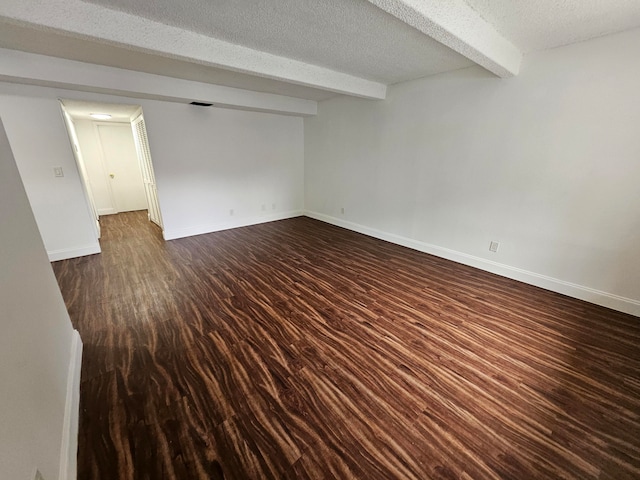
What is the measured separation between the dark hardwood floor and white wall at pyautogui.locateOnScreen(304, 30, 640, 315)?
423mm

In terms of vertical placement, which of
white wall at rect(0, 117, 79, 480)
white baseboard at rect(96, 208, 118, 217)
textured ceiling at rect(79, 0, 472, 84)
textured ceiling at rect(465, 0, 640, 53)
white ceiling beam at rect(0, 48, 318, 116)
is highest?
textured ceiling at rect(465, 0, 640, 53)

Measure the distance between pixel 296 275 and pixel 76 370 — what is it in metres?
2.02

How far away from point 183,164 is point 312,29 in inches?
127

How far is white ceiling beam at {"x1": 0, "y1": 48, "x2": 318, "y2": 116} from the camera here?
8.82 ft

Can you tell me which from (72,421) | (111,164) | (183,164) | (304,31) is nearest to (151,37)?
(304,31)

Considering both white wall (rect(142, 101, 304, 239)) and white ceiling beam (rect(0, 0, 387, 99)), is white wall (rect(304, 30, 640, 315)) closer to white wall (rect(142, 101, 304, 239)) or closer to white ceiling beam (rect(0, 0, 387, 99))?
white ceiling beam (rect(0, 0, 387, 99))

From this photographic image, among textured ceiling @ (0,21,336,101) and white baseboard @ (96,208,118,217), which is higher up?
textured ceiling @ (0,21,336,101)

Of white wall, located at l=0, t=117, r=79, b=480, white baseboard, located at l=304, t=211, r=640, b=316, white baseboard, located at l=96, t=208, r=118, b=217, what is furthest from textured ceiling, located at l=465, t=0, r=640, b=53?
white baseboard, located at l=96, t=208, r=118, b=217

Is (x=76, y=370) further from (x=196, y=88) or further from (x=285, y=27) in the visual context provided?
(x=196, y=88)

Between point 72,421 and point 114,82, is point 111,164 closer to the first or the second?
point 114,82

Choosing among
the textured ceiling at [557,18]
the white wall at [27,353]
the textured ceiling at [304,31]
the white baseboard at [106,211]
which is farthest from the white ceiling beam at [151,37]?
the white baseboard at [106,211]

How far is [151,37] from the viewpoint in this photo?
6.79ft

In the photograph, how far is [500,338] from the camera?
212 centimetres

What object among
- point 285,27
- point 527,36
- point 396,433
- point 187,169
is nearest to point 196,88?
point 187,169
